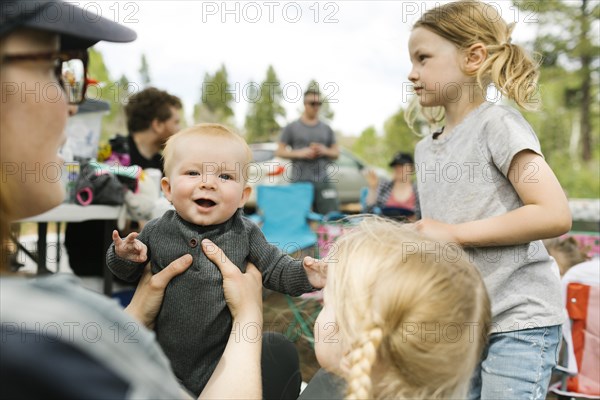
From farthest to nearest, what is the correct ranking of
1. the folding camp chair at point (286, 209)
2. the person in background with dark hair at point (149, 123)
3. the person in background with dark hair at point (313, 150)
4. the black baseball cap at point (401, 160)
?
the black baseball cap at point (401, 160), the person in background with dark hair at point (313, 150), the folding camp chair at point (286, 209), the person in background with dark hair at point (149, 123)

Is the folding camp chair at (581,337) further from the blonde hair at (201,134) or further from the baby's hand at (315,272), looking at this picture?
the blonde hair at (201,134)

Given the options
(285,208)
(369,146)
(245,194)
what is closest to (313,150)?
(285,208)

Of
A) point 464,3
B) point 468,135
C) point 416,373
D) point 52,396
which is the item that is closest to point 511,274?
point 468,135

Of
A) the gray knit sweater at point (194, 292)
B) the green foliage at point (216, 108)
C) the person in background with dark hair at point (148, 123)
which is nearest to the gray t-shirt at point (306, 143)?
the person in background with dark hair at point (148, 123)

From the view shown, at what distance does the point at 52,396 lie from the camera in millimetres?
496

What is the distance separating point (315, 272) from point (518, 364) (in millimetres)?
627

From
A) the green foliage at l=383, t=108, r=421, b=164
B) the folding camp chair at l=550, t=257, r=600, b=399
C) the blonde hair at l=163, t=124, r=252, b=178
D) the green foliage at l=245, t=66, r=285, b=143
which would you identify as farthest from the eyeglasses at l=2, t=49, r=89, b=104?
the green foliage at l=245, t=66, r=285, b=143

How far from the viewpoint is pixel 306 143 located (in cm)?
556

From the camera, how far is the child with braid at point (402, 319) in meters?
0.95

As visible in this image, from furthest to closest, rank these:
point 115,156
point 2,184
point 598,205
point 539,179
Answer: point 598,205 → point 115,156 → point 539,179 → point 2,184

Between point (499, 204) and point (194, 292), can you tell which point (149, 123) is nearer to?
point (194, 292)

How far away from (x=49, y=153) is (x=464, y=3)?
135cm

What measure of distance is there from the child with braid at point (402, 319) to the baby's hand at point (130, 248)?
1.72 feet

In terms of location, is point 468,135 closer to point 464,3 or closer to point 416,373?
point 464,3
